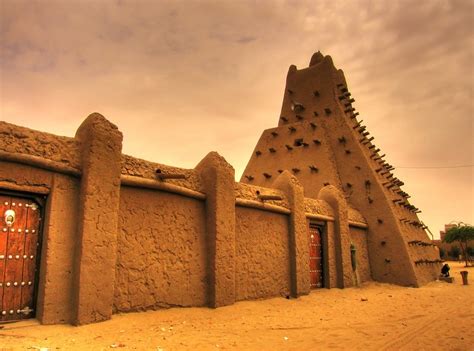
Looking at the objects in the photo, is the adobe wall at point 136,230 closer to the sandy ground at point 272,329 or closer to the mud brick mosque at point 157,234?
the mud brick mosque at point 157,234

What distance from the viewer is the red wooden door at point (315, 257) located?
1220 cm

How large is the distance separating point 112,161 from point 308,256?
6.84m

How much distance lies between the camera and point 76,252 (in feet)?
19.9

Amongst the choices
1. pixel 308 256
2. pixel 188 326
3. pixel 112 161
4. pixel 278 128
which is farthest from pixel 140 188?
pixel 278 128

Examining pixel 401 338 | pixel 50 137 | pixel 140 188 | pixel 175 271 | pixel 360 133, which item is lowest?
pixel 401 338

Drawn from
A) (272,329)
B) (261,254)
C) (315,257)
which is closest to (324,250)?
(315,257)

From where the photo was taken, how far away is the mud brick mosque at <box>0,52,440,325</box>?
5809 millimetres

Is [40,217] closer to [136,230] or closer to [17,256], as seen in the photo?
[17,256]

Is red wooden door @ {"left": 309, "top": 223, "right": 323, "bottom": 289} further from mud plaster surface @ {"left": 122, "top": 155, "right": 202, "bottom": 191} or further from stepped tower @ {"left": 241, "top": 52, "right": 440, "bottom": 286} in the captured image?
mud plaster surface @ {"left": 122, "top": 155, "right": 202, "bottom": 191}

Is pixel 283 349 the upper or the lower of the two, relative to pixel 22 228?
lower

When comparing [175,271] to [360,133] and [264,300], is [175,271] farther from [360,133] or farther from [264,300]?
[360,133]

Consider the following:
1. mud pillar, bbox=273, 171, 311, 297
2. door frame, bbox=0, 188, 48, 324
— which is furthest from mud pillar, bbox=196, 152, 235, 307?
door frame, bbox=0, 188, 48, 324

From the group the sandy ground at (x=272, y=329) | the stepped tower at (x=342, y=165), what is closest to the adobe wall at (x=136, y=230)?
the sandy ground at (x=272, y=329)

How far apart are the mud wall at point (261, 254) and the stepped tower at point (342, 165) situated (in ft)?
18.1
